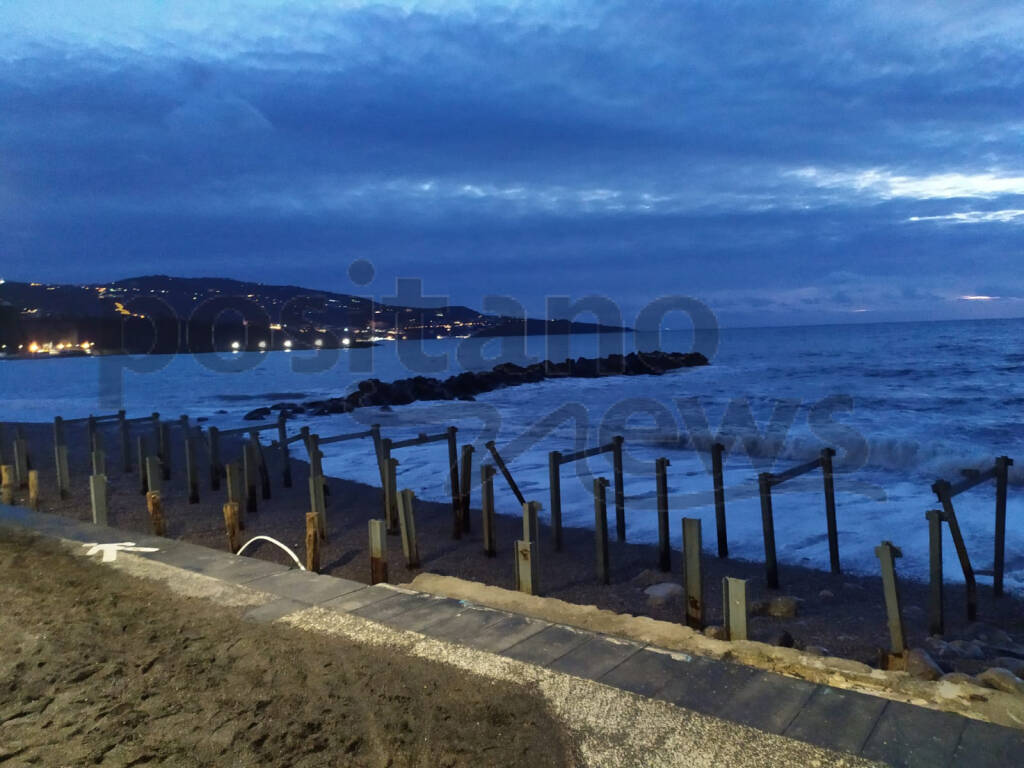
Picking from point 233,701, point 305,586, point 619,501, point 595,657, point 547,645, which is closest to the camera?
point 233,701

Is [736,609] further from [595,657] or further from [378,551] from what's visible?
[378,551]

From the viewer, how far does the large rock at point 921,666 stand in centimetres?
474

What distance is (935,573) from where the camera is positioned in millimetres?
6809

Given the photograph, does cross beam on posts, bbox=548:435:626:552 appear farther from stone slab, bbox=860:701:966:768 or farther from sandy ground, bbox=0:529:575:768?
stone slab, bbox=860:701:966:768

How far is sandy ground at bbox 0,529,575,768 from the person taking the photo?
11.4ft

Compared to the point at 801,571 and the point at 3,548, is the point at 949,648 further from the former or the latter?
the point at 3,548

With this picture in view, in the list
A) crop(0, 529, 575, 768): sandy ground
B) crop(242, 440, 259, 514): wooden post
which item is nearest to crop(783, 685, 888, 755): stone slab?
crop(0, 529, 575, 768): sandy ground

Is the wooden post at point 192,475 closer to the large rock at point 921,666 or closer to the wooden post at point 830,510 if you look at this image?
the wooden post at point 830,510

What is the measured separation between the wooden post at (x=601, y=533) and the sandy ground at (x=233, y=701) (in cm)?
447

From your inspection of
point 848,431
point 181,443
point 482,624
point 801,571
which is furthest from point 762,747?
point 848,431

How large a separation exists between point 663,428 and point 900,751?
22.4 m

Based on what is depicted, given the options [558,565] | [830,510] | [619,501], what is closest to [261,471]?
[558,565]

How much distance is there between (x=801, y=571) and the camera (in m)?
9.52

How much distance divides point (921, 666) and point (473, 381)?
38600mm
